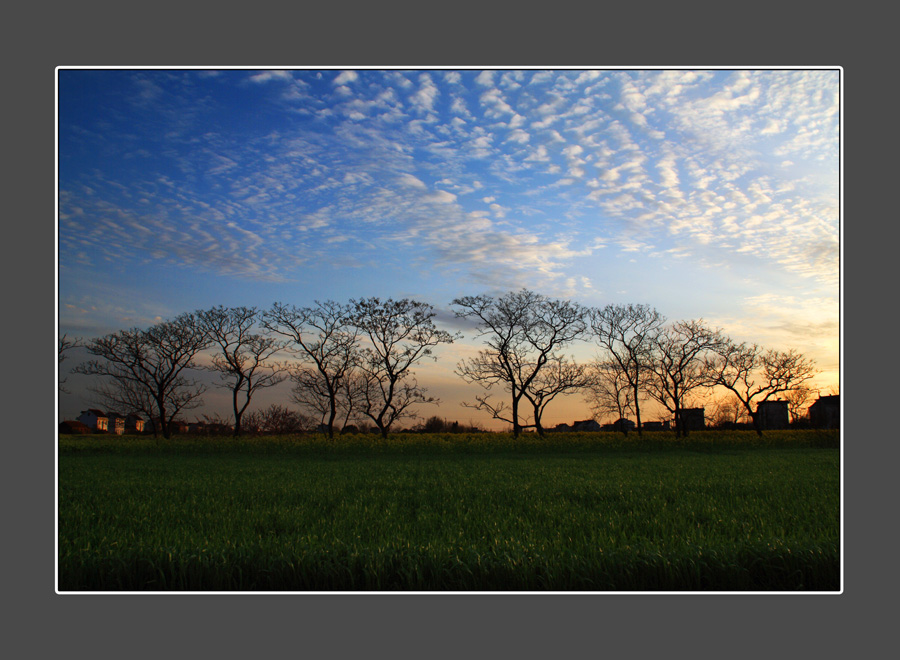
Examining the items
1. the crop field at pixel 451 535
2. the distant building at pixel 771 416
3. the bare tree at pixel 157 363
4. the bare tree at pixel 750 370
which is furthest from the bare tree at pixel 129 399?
the distant building at pixel 771 416

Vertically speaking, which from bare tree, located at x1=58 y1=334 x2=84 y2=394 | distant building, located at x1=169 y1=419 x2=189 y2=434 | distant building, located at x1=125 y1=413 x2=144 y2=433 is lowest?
distant building, located at x1=169 y1=419 x2=189 y2=434

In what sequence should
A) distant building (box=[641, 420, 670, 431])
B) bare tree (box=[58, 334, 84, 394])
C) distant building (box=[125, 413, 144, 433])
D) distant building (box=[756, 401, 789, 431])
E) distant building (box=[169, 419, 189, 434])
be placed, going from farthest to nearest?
distant building (box=[641, 420, 670, 431]) → distant building (box=[756, 401, 789, 431]) → distant building (box=[169, 419, 189, 434]) → distant building (box=[125, 413, 144, 433]) → bare tree (box=[58, 334, 84, 394])

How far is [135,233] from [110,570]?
4.28m

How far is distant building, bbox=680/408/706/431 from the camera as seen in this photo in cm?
2475

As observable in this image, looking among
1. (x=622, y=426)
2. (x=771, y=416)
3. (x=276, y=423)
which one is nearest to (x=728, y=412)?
(x=771, y=416)

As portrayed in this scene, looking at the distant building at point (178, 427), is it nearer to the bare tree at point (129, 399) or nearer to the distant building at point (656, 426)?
the bare tree at point (129, 399)

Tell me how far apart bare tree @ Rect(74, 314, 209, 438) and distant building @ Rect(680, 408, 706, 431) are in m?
21.5

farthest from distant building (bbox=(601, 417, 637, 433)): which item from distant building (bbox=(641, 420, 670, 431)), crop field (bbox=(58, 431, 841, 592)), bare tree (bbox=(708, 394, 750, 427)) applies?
crop field (bbox=(58, 431, 841, 592))

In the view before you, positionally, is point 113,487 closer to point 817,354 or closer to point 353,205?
point 353,205

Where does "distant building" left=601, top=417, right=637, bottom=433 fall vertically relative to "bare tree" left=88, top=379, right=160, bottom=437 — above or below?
below

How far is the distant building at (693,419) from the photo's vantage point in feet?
81.2

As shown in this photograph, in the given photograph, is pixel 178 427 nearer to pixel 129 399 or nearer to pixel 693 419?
pixel 129 399

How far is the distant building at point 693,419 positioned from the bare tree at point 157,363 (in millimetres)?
21499

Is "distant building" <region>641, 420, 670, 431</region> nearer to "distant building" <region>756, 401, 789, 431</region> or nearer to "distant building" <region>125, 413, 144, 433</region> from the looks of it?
"distant building" <region>756, 401, 789, 431</region>
